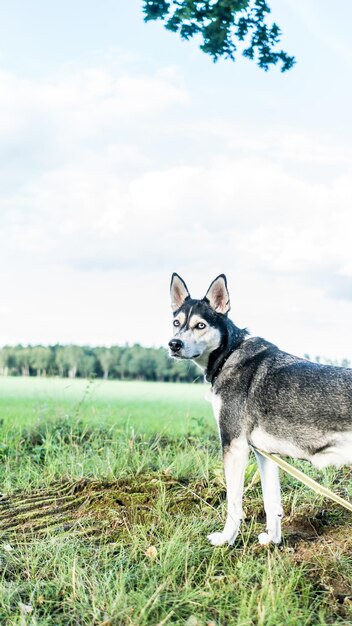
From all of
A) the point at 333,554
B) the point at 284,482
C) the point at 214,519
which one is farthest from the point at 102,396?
the point at 333,554

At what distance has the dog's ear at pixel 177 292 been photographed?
7.24 m

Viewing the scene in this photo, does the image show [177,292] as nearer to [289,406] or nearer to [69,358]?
[289,406]

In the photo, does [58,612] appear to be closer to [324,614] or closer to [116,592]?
[116,592]

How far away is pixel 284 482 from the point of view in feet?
27.6

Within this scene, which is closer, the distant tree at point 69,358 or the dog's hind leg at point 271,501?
the dog's hind leg at point 271,501

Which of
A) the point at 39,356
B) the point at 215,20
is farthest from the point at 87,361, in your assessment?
the point at 215,20

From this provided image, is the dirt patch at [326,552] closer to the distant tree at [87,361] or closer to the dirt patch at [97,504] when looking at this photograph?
the dirt patch at [97,504]

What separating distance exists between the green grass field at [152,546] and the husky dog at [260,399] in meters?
0.55

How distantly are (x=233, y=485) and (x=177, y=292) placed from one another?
2.18m

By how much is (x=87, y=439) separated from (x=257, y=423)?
525 cm

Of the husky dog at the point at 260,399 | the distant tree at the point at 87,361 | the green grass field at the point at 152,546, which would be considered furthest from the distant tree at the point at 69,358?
the husky dog at the point at 260,399

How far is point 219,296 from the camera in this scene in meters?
6.93

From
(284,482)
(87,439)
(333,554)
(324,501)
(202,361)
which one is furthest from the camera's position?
(87,439)

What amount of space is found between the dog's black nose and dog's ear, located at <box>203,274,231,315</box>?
24.1 inches
